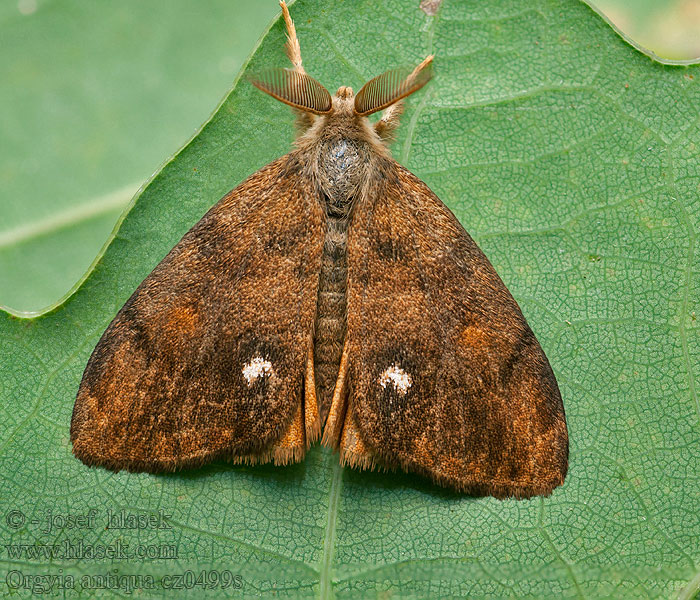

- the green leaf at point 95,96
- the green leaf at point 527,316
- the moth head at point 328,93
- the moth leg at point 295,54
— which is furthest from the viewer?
the green leaf at point 95,96

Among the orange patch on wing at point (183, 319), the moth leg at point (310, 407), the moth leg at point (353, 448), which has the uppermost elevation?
the orange patch on wing at point (183, 319)

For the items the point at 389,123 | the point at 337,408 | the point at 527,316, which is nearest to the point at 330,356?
the point at 337,408

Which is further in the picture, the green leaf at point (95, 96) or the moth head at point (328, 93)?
the green leaf at point (95, 96)

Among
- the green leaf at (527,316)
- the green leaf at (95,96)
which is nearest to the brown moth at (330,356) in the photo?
the green leaf at (527,316)

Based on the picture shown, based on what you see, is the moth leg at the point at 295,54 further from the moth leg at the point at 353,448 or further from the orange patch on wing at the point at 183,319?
the moth leg at the point at 353,448

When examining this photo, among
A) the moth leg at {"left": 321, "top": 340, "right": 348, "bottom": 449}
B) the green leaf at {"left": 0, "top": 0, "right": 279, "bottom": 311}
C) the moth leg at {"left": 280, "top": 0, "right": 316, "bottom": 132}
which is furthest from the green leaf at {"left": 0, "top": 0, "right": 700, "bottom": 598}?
the green leaf at {"left": 0, "top": 0, "right": 279, "bottom": 311}

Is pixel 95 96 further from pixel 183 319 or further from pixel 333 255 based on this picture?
pixel 333 255
